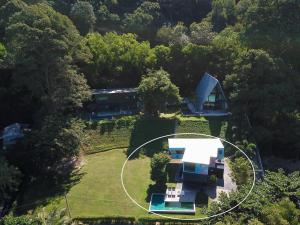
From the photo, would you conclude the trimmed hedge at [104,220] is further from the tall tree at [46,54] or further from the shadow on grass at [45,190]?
the tall tree at [46,54]

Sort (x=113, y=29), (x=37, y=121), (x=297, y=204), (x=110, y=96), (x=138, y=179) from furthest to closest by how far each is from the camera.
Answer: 1. (x=113, y=29)
2. (x=110, y=96)
3. (x=37, y=121)
4. (x=138, y=179)
5. (x=297, y=204)

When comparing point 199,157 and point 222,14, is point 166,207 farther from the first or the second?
point 222,14

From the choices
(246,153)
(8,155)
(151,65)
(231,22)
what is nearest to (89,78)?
(151,65)

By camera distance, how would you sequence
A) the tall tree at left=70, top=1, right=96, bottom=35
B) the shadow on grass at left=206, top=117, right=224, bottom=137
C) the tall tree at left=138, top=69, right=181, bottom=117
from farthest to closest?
the tall tree at left=70, top=1, right=96, bottom=35 < the tall tree at left=138, top=69, right=181, bottom=117 < the shadow on grass at left=206, top=117, right=224, bottom=137

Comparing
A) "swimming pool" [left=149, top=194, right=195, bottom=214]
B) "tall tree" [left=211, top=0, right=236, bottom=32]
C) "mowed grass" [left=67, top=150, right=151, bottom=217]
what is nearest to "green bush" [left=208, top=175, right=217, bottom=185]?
"swimming pool" [left=149, top=194, right=195, bottom=214]

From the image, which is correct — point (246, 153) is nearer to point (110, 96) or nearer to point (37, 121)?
point (110, 96)

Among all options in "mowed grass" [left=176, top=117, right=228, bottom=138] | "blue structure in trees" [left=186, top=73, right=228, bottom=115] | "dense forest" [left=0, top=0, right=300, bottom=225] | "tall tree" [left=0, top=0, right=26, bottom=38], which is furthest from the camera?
"tall tree" [left=0, top=0, right=26, bottom=38]

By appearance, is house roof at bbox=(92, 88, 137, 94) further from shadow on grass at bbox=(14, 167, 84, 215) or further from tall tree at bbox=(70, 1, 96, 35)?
tall tree at bbox=(70, 1, 96, 35)

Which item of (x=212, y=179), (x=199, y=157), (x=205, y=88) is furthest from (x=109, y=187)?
(x=205, y=88)
